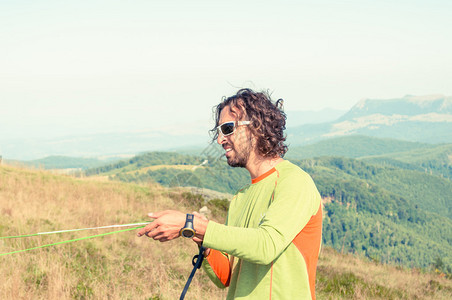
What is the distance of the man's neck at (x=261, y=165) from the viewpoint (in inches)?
85.5

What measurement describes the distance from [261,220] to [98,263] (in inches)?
225

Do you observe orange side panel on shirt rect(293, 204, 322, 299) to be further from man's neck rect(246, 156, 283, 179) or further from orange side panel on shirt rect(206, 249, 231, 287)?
orange side panel on shirt rect(206, 249, 231, 287)

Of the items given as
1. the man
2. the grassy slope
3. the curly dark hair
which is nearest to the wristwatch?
the man

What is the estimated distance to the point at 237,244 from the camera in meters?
1.66

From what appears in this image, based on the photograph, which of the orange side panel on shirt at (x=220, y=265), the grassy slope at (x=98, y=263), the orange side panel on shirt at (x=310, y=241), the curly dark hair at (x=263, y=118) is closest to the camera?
the orange side panel on shirt at (x=310, y=241)

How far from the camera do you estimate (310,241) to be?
193 centimetres

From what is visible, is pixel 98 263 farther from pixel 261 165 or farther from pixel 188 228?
pixel 188 228

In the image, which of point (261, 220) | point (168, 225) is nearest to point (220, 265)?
point (261, 220)

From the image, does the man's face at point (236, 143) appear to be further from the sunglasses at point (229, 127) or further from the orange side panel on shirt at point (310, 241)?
the orange side panel on shirt at point (310, 241)

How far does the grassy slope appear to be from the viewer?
18.0 feet

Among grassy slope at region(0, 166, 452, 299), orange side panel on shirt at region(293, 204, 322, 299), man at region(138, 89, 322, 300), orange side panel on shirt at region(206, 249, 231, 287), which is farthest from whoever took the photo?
grassy slope at region(0, 166, 452, 299)

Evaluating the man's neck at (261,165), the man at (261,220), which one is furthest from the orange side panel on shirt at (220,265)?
the man's neck at (261,165)

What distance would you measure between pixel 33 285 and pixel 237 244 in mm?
4779

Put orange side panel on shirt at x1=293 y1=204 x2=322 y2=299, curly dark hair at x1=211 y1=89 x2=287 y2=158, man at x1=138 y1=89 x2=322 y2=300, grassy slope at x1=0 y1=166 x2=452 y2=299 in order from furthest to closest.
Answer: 1. grassy slope at x1=0 y1=166 x2=452 y2=299
2. curly dark hair at x1=211 y1=89 x2=287 y2=158
3. orange side panel on shirt at x1=293 y1=204 x2=322 y2=299
4. man at x1=138 y1=89 x2=322 y2=300
